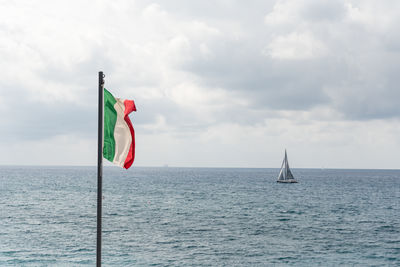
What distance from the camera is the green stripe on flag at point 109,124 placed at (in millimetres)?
11305

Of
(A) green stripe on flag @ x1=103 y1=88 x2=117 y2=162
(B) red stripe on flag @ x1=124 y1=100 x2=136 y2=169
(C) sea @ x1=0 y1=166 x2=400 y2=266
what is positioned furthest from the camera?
(C) sea @ x1=0 y1=166 x2=400 y2=266

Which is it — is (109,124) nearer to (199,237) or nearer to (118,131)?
(118,131)

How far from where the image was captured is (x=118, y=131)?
1150cm

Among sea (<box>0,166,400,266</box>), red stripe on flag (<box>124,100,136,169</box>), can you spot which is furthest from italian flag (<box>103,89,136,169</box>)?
sea (<box>0,166,400,266</box>)

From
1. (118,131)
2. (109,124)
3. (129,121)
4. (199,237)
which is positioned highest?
(129,121)

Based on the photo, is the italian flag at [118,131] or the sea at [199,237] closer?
the italian flag at [118,131]

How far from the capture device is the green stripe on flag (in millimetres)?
11305

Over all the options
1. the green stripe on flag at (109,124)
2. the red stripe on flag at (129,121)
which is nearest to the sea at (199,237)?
the red stripe on flag at (129,121)

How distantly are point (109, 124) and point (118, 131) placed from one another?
0.34 meters

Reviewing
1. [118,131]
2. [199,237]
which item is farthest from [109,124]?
[199,237]

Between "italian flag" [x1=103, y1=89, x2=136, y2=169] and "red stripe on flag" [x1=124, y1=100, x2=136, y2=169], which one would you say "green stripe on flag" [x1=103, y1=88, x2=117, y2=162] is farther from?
"red stripe on flag" [x1=124, y1=100, x2=136, y2=169]

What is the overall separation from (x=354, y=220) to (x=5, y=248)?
47602 mm

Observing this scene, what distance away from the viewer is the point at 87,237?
41219 millimetres

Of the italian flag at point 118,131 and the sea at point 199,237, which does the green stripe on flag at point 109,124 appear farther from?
the sea at point 199,237
